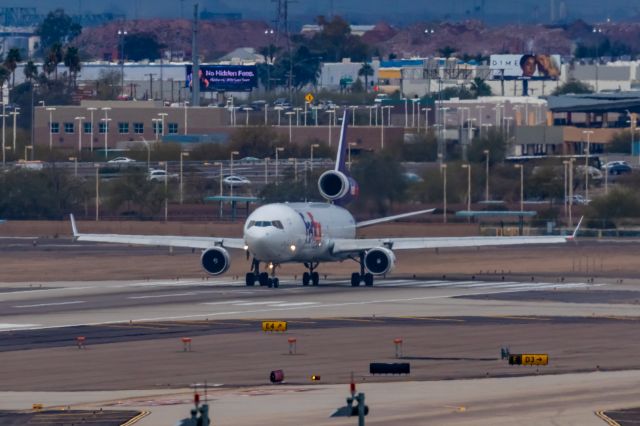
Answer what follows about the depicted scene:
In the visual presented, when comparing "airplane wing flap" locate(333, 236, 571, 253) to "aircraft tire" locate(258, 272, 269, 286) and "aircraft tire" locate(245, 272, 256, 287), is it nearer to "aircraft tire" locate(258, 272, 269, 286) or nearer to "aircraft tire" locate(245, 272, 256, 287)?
"aircraft tire" locate(258, 272, 269, 286)

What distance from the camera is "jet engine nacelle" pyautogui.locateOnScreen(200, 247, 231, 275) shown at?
78.7 meters

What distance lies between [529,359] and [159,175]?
107685mm

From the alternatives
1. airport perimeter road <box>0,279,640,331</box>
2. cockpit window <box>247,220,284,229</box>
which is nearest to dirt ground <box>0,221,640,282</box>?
airport perimeter road <box>0,279,640,331</box>

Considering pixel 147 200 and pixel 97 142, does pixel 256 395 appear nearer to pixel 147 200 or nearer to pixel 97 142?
pixel 147 200

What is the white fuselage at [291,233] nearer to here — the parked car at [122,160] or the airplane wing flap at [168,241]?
the airplane wing flap at [168,241]

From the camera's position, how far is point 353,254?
82438 millimetres

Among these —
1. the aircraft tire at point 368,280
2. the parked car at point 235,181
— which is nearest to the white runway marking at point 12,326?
the aircraft tire at point 368,280

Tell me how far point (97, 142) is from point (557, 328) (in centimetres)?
14449

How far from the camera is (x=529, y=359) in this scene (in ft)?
154

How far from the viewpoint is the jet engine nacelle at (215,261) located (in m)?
78.7

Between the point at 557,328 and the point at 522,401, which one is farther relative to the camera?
the point at 557,328

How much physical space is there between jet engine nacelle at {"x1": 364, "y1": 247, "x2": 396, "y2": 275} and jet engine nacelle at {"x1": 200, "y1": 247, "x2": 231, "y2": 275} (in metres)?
6.90

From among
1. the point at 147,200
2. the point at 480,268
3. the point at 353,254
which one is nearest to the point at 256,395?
the point at 353,254

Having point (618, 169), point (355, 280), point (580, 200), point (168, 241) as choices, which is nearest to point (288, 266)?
point (355, 280)
